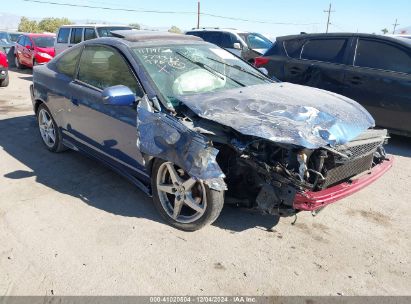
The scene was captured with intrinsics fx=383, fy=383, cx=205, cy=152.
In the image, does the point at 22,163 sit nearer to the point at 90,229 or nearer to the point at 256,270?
the point at 90,229

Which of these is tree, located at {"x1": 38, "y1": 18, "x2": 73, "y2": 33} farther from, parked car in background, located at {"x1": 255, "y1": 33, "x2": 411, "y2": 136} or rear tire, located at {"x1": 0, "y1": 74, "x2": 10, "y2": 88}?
parked car in background, located at {"x1": 255, "y1": 33, "x2": 411, "y2": 136}

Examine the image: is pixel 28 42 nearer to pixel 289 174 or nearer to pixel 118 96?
pixel 118 96

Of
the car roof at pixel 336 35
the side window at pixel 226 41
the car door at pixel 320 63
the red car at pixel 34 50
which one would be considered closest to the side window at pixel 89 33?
the red car at pixel 34 50

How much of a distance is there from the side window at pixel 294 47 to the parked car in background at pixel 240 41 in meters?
4.36

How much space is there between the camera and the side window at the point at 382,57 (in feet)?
18.7

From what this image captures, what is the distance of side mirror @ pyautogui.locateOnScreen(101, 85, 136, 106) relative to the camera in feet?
11.0

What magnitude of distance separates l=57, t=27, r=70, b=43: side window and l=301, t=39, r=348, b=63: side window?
957 cm

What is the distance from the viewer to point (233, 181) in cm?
333

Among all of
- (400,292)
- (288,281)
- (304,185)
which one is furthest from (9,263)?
(400,292)

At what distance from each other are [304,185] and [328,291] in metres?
0.76

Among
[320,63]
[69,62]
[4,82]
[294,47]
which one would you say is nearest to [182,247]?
[69,62]

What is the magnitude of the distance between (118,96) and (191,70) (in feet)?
2.83

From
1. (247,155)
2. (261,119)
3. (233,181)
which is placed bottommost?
(233,181)

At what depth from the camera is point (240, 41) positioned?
1196cm
